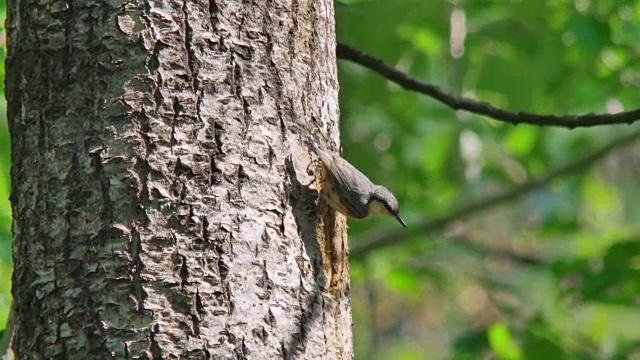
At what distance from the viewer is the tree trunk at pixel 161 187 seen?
1.52 meters

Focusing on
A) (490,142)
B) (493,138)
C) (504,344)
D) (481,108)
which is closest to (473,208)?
(493,138)

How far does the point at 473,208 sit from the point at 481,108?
287cm

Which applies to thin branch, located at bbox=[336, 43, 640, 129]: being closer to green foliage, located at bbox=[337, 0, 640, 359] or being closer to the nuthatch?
the nuthatch

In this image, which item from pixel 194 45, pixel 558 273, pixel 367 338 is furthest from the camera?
pixel 367 338

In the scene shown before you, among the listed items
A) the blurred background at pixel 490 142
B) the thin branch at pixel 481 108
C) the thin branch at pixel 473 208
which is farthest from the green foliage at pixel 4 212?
the thin branch at pixel 473 208

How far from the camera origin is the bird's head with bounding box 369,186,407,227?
2.12 metres

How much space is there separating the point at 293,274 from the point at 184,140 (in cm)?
31

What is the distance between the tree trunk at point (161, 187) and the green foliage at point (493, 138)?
244cm

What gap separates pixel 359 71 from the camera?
557 cm

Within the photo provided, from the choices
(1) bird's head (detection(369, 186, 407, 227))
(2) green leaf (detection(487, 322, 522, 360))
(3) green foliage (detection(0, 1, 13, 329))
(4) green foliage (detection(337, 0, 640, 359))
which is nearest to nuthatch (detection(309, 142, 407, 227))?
(1) bird's head (detection(369, 186, 407, 227))

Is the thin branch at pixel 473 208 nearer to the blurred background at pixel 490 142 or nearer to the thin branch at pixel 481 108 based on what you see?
the blurred background at pixel 490 142

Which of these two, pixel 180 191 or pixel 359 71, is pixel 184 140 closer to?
pixel 180 191

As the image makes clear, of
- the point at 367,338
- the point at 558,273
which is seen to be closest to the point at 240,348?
the point at 558,273

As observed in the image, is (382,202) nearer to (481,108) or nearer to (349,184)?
(481,108)
